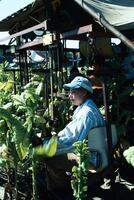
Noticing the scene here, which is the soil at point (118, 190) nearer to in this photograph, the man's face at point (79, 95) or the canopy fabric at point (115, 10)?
the man's face at point (79, 95)

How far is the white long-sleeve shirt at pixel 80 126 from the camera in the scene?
4891 millimetres

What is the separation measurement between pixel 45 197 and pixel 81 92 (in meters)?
1.35

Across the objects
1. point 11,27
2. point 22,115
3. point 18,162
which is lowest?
point 18,162

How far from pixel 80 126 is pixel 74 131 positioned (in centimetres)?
10

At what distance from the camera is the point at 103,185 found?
19.2 ft

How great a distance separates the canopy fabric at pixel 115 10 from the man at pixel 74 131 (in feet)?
2.64

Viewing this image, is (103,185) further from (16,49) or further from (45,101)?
(16,49)

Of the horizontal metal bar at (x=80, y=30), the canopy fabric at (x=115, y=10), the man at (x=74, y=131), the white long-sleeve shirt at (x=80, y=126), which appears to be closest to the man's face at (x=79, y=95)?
the man at (x=74, y=131)

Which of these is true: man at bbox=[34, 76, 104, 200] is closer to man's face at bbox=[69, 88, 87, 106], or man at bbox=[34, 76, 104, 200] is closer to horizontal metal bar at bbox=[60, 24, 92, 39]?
man's face at bbox=[69, 88, 87, 106]

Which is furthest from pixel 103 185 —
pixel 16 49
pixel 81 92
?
pixel 16 49

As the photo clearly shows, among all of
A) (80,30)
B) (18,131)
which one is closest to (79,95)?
(80,30)

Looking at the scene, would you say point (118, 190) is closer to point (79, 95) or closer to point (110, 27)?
point (79, 95)

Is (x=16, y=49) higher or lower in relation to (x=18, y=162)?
higher

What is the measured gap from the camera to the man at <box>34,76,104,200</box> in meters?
4.91
